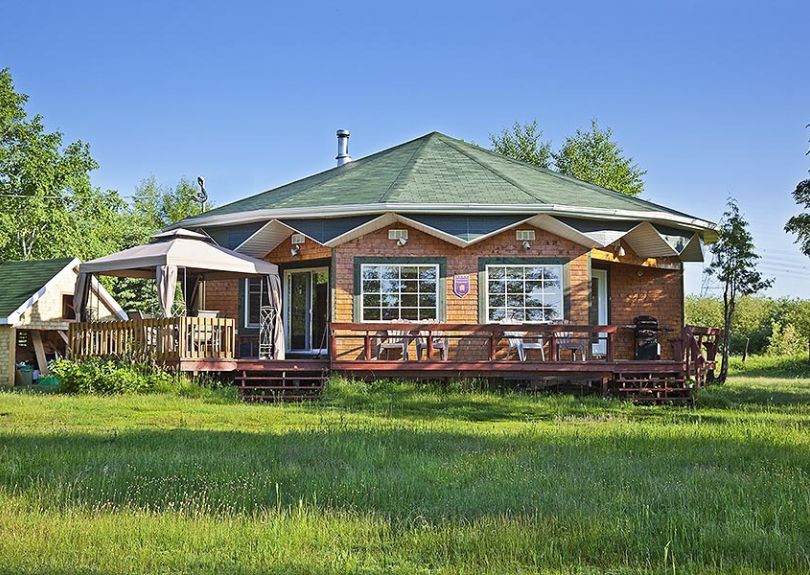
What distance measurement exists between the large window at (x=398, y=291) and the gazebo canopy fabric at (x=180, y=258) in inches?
77.1

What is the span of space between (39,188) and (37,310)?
9.27 meters

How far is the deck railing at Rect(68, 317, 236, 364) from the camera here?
1630cm

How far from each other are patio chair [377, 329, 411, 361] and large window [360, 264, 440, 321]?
0.76 metres

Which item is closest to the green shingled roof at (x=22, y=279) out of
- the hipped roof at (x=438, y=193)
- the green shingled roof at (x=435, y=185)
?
the hipped roof at (x=438, y=193)

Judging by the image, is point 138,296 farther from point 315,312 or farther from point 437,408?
point 437,408

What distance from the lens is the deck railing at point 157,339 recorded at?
642 inches

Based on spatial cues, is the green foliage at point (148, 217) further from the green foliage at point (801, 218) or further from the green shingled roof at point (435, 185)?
the green foliage at point (801, 218)

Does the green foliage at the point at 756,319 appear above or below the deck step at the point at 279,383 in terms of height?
above

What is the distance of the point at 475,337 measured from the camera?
17766mm

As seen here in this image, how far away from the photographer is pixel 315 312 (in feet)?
65.4

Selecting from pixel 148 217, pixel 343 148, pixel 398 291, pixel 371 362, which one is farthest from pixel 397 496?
pixel 148 217

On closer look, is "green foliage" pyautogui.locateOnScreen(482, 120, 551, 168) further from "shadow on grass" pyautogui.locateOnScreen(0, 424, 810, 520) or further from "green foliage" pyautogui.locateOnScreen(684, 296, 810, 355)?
"shadow on grass" pyautogui.locateOnScreen(0, 424, 810, 520)

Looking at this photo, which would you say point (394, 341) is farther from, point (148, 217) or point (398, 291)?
point (148, 217)

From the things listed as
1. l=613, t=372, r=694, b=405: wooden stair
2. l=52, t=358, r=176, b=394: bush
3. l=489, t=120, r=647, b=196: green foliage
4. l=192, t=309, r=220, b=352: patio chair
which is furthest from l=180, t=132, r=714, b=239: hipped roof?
l=489, t=120, r=647, b=196: green foliage
